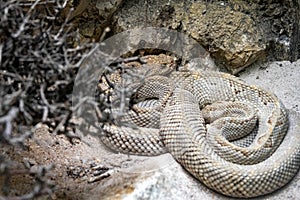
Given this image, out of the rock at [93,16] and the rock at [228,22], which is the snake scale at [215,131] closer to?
the rock at [228,22]

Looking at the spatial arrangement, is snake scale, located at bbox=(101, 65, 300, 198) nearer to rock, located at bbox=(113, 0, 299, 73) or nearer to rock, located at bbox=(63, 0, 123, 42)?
rock, located at bbox=(113, 0, 299, 73)

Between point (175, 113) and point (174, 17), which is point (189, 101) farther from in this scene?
point (174, 17)

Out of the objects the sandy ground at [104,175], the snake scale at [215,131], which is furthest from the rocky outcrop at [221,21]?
the sandy ground at [104,175]

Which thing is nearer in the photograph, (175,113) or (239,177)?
(239,177)

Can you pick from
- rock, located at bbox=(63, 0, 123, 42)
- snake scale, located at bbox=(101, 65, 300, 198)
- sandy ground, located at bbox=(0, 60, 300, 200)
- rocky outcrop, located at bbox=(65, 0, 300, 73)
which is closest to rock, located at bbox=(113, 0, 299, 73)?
rocky outcrop, located at bbox=(65, 0, 300, 73)

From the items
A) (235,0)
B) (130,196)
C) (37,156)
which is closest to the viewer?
(130,196)

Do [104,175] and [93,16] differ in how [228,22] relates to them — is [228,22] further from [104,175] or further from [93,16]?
[104,175]

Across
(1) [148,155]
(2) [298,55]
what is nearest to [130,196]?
(1) [148,155]

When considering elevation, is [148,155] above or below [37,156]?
below
